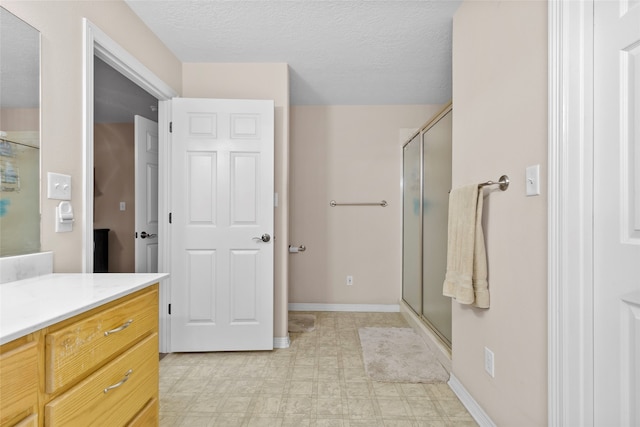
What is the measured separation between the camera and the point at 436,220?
2.55 meters

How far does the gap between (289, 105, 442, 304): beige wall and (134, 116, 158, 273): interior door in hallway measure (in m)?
1.39

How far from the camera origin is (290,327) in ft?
9.98

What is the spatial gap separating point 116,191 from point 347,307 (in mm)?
3216

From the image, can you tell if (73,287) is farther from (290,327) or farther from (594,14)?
(290,327)

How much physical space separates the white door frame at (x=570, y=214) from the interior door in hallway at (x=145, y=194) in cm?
282

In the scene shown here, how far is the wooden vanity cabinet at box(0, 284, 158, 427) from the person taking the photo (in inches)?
27.5

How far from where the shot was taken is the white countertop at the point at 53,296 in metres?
0.72

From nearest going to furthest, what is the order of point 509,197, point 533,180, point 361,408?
point 533,180
point 509,197
point 361,408

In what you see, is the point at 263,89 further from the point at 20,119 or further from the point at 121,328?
the point at 121,328

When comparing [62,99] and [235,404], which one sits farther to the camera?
[235,404]

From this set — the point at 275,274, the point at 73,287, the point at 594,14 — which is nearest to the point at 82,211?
the point at 73,287

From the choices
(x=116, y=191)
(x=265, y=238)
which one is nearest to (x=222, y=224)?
(x=265, y=238)

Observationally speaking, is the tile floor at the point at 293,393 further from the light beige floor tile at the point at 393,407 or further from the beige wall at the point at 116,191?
the beige wall at the point at 116,191

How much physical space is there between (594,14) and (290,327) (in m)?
2.89
